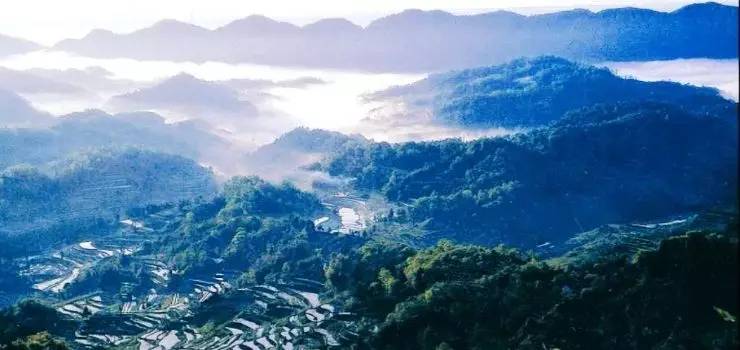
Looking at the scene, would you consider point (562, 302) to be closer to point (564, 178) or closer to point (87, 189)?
point (564, 178)

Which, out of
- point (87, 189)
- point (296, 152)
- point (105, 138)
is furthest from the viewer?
point (105, 138)

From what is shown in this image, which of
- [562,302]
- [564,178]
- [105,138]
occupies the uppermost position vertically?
[562,302]

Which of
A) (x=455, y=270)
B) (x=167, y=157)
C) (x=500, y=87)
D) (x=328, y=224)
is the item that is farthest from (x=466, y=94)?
(x=455, y=270)

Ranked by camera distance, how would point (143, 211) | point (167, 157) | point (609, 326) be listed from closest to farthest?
point (609, 326), point (143, 211), point (167, 157)

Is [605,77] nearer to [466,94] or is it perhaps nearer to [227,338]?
[466,94]

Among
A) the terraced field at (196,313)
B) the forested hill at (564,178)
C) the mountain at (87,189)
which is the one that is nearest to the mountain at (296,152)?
the mountain at (87,189)

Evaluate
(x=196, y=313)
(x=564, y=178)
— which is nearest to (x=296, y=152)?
(x=564, y=178)

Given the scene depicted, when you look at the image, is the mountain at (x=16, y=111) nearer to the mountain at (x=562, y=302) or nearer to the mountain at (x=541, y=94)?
the mountain at (x=541, y=94)
